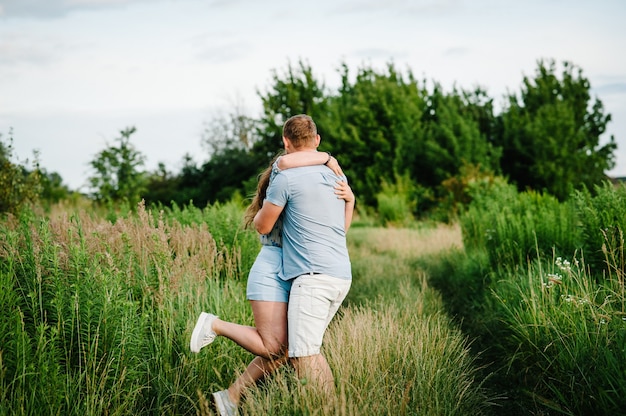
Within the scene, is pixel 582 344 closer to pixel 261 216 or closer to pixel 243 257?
pixel 261 216

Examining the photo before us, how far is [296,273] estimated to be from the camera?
160 inches

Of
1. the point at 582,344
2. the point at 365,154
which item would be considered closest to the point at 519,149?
the point at 365,154

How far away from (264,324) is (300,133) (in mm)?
1358

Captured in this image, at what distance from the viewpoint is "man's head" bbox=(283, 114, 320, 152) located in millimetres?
4211

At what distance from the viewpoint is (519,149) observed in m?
29.5

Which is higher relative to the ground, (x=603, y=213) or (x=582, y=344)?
(x=603, y=213)

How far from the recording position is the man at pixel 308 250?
403cm

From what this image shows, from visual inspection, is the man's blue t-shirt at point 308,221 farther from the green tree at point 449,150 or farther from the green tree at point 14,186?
the green tree at point 449,150

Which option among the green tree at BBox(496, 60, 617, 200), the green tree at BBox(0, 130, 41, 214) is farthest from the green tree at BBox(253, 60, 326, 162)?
the green tree at BBox(0, 130, 41, 214)

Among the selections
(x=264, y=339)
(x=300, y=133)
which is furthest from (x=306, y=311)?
(x=300, y=133)

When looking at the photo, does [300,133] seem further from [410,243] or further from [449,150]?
[449,150]

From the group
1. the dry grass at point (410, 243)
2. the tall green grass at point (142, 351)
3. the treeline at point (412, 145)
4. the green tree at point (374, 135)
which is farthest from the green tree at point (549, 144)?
the tall green grass at point (142, 351)

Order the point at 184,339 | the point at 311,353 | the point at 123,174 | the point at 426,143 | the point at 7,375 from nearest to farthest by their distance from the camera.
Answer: the point at 7,375 → the point at 311,353 → the point at 184,339 → the point at 123,174 → the point at 426,143

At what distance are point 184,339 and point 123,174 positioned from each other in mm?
18464
